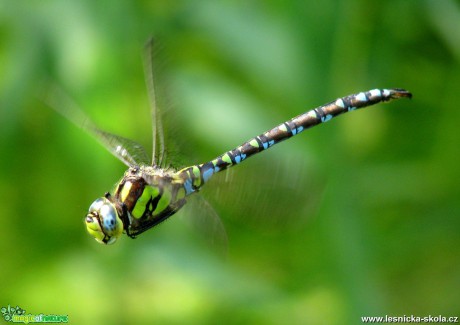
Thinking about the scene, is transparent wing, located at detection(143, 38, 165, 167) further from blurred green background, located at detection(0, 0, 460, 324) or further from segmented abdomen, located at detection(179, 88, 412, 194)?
blurred green background, located at detection(0, 0, 460, 324)

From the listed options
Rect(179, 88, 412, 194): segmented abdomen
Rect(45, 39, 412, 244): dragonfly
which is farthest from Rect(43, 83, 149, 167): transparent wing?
Rect(179, 88, 412, 194): segmented abdomen

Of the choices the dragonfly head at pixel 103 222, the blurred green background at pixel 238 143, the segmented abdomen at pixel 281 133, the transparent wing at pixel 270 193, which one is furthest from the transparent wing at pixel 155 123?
the blurred green background at pixel 238 143

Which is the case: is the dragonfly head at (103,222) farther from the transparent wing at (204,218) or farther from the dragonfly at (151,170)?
the transparent wing at (204,218)

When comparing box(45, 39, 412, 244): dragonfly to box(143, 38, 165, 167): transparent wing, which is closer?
box(45, 39, 412, 244): dragonfly

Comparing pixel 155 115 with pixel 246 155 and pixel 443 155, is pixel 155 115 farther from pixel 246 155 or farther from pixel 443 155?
pixel 443 155

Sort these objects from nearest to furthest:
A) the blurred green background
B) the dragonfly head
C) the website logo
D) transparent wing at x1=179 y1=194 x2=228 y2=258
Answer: the dragonfly head → transparent wing at x1=179 y1=194 x2=228 y2=258 → the blurred green background → the website logo

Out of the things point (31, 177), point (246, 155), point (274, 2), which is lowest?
point (246, 155)

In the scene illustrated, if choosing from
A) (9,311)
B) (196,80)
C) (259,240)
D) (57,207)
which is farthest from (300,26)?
(9,311)
